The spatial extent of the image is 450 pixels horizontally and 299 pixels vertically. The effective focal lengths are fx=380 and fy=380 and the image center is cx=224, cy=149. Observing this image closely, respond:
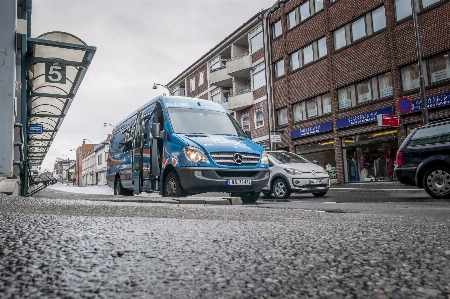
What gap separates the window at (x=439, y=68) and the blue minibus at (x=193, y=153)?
12774 millimetres

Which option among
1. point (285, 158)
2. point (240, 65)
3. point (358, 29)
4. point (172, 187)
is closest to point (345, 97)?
point (358, 29)

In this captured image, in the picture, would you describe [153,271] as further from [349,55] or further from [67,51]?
[349,55]

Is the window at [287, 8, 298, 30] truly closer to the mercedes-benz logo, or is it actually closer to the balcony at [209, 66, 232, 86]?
the balcony at [209, 66, 232, 86]

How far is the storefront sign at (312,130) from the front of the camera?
24.2m

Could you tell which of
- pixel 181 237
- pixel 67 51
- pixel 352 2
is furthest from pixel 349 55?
pixel 181 237

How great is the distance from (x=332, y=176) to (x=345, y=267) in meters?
23.1

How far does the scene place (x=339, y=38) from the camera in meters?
23.8

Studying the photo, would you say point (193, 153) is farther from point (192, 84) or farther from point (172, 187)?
point (192, 84)

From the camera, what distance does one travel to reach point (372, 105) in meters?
21.2

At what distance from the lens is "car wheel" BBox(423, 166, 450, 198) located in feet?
29.4

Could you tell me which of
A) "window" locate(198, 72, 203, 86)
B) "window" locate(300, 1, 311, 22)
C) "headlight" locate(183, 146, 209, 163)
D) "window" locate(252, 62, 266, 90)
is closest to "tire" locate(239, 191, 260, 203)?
"headlight" locate(183, 146, 209, 163)

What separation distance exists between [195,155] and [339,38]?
61.7 ft

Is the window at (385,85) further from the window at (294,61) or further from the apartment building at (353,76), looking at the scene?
the window at (294,61)

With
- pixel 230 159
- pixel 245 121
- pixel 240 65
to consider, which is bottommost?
pixel 230 159
